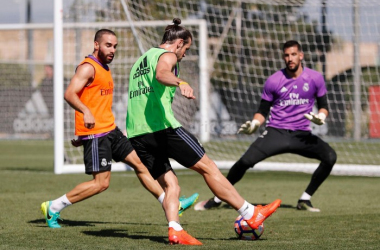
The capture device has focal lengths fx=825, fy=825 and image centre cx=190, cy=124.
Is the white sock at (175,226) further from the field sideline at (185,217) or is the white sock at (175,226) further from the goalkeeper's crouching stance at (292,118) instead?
the goalkeeper's crouching stance at (292,118)

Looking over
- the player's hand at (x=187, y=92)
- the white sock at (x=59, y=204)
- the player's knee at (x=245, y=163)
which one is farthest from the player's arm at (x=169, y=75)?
the player's knee at (x=245, y=163)

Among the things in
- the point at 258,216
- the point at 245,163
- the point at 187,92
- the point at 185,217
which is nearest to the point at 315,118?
the point at 245,163

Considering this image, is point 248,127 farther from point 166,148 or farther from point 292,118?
point 166,148

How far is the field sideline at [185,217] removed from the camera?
7.14 meters

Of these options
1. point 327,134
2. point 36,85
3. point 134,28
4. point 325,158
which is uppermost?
point 36,85

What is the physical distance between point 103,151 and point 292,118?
9.54ft

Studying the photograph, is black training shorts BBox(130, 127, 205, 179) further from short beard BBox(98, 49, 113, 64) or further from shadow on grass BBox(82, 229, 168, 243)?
short beard BBox(98, 49, 113, 64)

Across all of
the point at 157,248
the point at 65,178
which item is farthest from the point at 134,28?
the point at 157,248

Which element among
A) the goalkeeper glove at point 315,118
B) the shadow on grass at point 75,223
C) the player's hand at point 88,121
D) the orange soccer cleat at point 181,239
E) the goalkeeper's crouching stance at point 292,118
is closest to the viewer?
the orange soccer cleat at point 181,239

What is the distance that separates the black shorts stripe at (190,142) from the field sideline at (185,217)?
783 mm

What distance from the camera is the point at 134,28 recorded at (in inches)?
642

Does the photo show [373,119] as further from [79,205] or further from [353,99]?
[79,205]

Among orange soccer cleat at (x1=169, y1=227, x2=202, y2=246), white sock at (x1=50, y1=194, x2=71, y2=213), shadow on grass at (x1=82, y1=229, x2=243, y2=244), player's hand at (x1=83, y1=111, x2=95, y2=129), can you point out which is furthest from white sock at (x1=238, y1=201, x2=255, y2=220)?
white sock at (x1=50, y1=194, x2=71, y2=213)

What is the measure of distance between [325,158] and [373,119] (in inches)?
581
